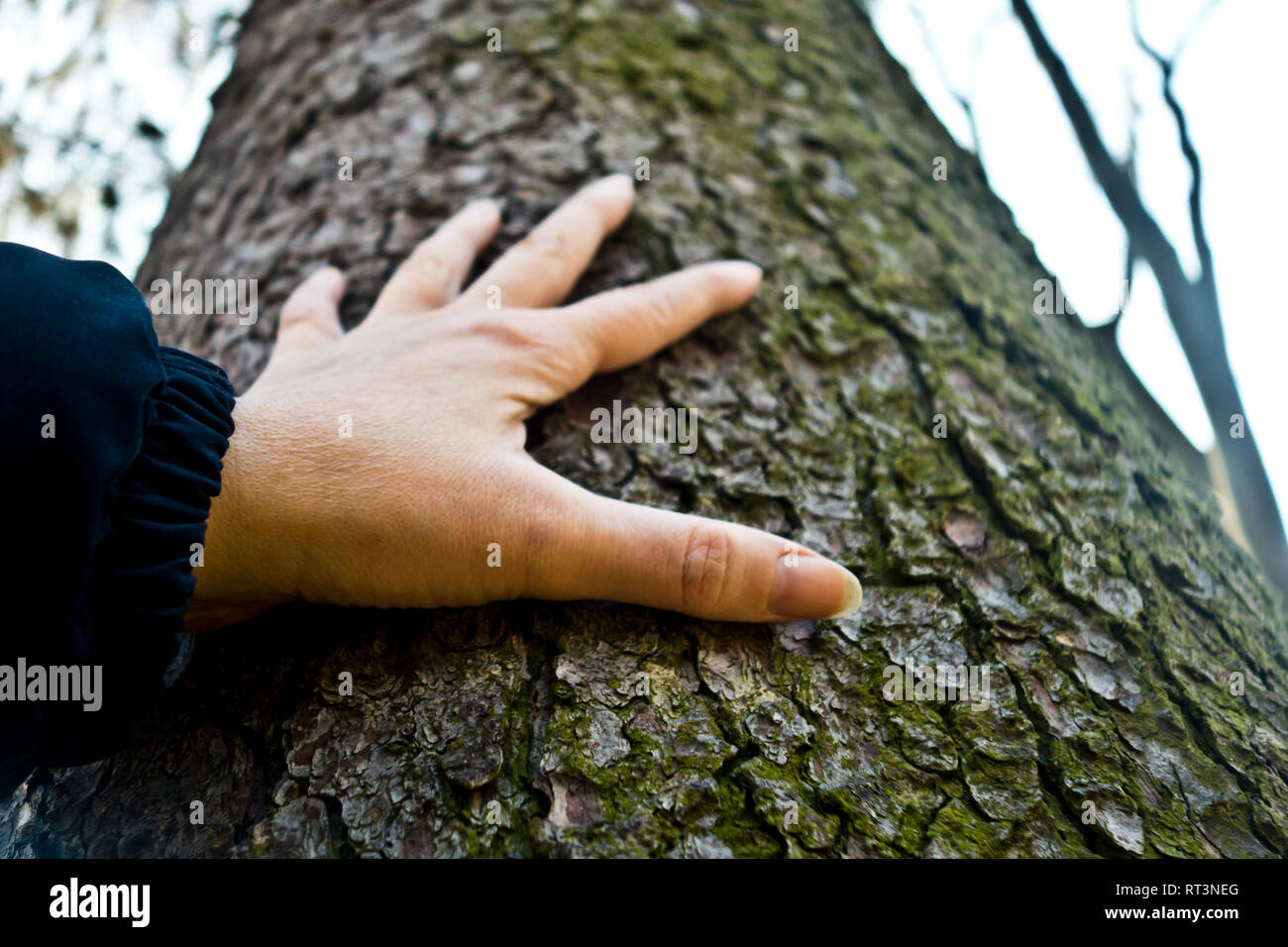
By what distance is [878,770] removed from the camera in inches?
38.2

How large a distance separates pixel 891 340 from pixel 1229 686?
0.80 m

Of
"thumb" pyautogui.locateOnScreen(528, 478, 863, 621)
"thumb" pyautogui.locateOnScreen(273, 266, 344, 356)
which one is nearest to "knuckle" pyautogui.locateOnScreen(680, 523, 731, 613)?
"thumb" pyautogui.locateOnScreen(528, 478, 863, 621)

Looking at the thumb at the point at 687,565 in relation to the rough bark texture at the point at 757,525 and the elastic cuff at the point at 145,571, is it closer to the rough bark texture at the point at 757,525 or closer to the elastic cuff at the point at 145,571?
the rough bark texture at the point at 757,525

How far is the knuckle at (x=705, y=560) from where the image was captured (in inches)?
40.4

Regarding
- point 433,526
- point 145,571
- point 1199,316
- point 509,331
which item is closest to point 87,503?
point 145,571

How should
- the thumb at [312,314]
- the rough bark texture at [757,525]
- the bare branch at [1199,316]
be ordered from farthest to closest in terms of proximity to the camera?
the bare branch at [1199,316], the thumb at [312,314], the rough bark texture at [757,525]

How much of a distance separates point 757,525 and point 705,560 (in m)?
0.20

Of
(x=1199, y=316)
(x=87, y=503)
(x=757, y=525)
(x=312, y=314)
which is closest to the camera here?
(x=87, y=503)

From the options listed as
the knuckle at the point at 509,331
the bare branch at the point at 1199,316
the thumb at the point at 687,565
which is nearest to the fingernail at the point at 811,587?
the thumb at the point at 687,565

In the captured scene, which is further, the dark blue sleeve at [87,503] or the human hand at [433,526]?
the human hand at [433,526]

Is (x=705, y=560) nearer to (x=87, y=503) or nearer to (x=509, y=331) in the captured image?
(x=509, y=331)

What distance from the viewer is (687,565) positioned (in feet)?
3.37
